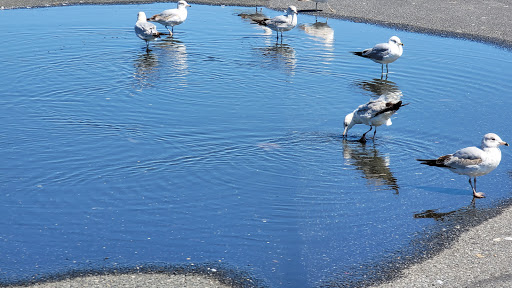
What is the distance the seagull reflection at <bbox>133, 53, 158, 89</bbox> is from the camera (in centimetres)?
1314

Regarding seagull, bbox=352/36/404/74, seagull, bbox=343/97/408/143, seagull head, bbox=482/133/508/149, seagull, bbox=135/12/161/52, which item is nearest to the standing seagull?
seagull head, bbox=482/133/508/149

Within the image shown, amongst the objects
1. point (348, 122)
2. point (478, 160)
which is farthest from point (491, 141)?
point (348, 122)

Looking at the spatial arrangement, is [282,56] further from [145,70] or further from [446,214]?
[446,214]

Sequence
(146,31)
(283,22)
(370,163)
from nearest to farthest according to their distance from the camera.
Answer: (370,163) < (146,31) < (283,22)

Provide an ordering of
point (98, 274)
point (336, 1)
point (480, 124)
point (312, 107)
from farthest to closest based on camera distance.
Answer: point (336, 1) → point (312, 107) → point (480, 124) → point (98, 274)

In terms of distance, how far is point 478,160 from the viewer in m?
8.27

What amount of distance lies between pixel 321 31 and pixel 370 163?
9.47m

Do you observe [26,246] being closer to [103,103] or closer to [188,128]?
[188,128]

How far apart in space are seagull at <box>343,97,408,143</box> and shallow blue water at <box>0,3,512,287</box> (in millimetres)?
247

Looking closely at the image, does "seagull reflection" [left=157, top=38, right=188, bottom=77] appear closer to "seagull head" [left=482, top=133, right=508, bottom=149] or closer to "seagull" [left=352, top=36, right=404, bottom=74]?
"seagull" [left=352, top=36, right=404, bottom=74]

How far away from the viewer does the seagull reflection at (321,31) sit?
1723 cm

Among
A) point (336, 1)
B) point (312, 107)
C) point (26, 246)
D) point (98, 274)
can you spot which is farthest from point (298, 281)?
point (336, 1)

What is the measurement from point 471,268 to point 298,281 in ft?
5.51

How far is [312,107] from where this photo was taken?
1188cm
